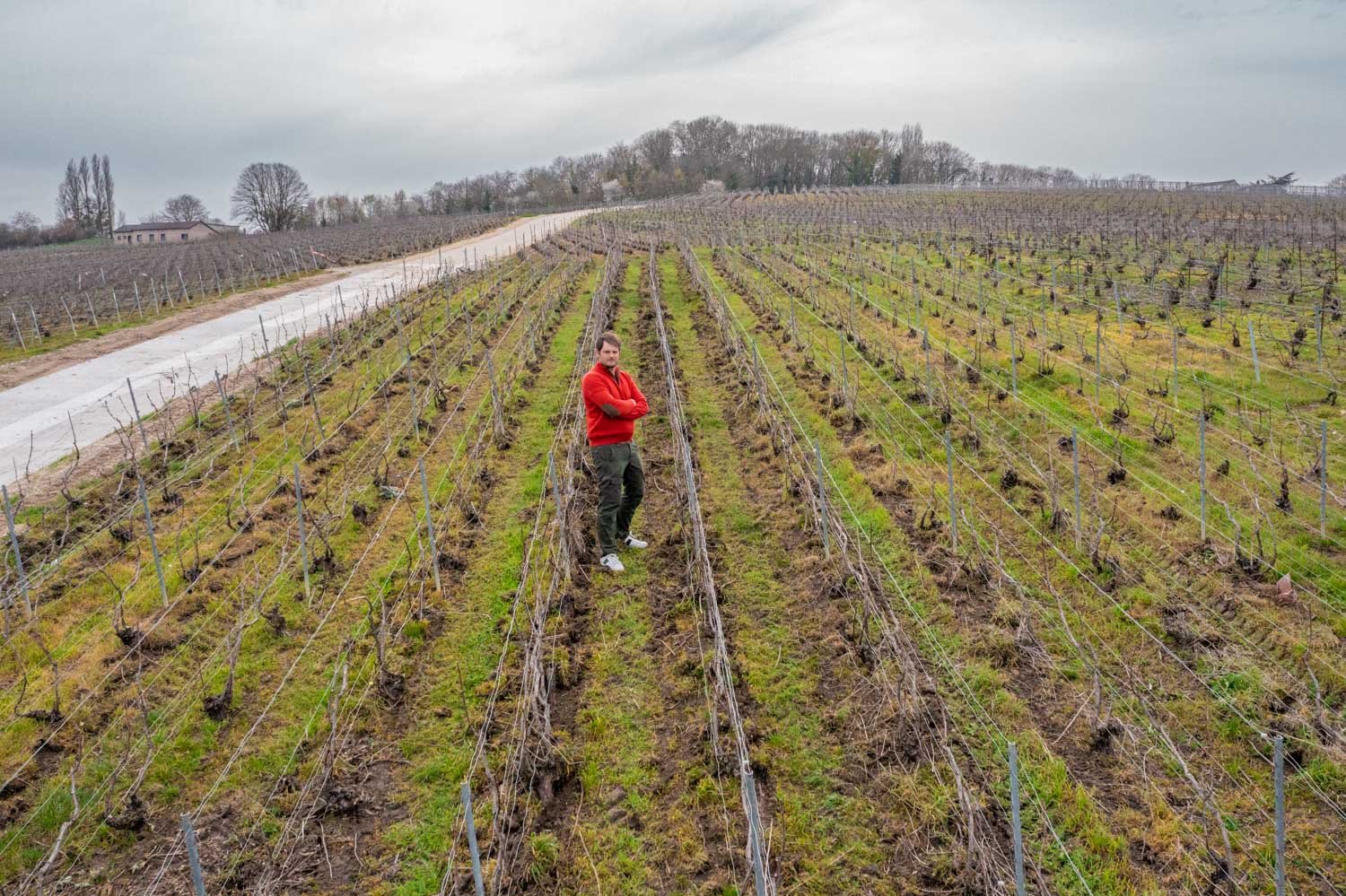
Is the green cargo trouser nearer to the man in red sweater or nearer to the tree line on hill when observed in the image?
the man in red sweater

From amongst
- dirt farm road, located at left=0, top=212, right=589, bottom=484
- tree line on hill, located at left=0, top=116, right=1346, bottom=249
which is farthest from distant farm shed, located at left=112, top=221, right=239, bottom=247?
dirt farm road, located at left=0, top=212, right=589, bottom=484

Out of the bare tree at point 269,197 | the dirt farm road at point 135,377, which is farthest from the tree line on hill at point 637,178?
the dirt farm road at point 135,377

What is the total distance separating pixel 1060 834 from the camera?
11.5ft

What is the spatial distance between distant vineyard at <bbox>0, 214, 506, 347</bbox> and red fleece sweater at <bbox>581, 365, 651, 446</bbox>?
53.4ft

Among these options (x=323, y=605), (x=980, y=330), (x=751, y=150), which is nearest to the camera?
(x=323, y=605)

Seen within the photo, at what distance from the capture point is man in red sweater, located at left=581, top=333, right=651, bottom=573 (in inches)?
220

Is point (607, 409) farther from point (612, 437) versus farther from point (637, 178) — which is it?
point (637, 178)

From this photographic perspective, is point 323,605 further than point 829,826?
Yes

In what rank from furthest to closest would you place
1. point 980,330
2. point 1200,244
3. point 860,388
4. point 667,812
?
point 1200,244
point 980,330
point 860,388
point 667,812

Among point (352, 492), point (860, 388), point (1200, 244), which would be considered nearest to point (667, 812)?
point (352, 492)

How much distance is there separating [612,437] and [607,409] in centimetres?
25

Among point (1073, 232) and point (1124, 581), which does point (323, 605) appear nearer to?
point (1124, 581)

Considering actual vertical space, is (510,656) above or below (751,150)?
below

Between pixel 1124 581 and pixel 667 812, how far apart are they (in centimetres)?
346
